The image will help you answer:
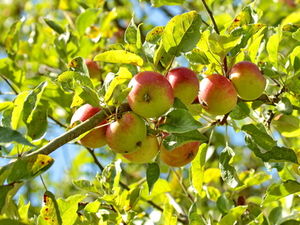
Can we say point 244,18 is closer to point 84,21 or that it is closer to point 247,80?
point 247,80

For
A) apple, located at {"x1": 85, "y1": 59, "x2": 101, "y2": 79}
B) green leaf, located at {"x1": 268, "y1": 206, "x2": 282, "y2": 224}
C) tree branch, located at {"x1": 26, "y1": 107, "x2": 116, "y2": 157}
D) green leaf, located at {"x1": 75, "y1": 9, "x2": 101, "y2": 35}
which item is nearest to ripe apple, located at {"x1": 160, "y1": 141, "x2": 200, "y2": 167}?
tree branch, located at {"x1": 26, "y1": 107, "x2": 116, "y2": 157}

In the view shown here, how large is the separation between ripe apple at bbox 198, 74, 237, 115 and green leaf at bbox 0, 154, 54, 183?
1.48 feet

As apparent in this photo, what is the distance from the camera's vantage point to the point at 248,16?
5.24 ft

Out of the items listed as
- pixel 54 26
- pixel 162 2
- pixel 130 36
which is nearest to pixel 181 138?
pixel 130 36

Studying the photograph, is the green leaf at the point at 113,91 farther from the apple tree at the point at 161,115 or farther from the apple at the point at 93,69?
the apple at the point at 93,69

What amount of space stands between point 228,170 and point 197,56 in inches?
13.7

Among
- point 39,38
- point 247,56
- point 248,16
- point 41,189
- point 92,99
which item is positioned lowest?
point 41,189

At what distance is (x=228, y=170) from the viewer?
60.2 inches

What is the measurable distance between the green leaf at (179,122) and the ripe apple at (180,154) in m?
0.22

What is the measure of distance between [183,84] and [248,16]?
1.20ft

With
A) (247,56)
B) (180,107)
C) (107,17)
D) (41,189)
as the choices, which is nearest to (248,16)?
(247,56)

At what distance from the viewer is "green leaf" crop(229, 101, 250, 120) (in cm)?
166

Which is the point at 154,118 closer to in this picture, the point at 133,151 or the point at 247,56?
the point at 133,151

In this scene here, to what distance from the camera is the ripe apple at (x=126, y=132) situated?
4.28ft
